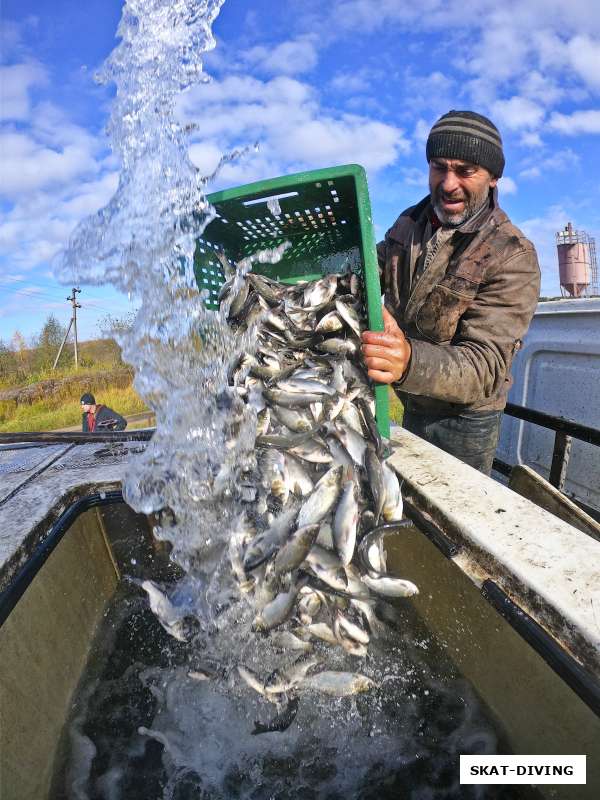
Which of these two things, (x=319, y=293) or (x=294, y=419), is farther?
(x=319, y=293)

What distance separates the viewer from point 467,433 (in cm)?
319

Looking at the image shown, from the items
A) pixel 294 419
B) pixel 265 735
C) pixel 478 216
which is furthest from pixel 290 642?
pixel 478 216

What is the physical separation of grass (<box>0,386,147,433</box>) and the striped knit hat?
46.0 feet

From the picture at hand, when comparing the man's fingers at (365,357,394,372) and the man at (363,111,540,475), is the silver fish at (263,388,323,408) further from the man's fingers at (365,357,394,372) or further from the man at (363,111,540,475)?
the man at (363,111,540,475)

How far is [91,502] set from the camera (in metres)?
2.44

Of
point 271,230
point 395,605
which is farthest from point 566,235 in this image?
point 395,605

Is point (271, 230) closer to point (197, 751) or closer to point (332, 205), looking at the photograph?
point (332, 205)

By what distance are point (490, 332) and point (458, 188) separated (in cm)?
88

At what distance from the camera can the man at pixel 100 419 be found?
8.86 metres

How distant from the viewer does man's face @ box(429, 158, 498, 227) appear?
2844 mm

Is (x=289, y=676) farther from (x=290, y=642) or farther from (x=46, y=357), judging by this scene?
(x=46, y=357)

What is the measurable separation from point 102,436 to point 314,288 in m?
1.74

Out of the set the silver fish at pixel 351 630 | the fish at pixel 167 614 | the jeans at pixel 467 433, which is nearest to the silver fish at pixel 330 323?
the jeans at pixel 467 433

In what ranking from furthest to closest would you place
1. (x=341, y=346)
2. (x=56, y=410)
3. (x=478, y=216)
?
(x=56, y=410) → (x=478, y=216) → (x=341, y=346)
